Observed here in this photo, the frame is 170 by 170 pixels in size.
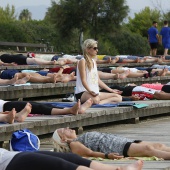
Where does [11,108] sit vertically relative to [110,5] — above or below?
below

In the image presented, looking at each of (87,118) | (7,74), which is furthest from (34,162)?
(7,74)

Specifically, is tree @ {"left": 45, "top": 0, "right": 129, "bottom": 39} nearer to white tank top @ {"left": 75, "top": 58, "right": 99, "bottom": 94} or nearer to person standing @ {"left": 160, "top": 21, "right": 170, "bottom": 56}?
person standing @ {"left": 160, "top": 21, "right": 170, "bottom": 56}

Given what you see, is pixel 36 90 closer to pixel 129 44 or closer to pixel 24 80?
pixel 24 80

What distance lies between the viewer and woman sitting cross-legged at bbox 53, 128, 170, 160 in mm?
9245

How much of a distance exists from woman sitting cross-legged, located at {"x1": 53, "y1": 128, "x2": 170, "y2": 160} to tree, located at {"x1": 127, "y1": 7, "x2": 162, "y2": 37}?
58.1m

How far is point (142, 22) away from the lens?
71500mm

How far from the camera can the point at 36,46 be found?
34.4 meters

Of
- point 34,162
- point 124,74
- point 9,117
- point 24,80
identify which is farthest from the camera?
point 124,74

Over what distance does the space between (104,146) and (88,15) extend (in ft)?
131

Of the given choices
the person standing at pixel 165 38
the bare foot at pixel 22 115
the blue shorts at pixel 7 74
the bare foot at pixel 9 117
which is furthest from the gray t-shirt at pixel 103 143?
the person standing at pixel 165 38

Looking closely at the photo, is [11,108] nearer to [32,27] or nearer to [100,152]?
[100,152]

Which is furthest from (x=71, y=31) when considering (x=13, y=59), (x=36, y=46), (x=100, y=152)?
(x=100, y=152)

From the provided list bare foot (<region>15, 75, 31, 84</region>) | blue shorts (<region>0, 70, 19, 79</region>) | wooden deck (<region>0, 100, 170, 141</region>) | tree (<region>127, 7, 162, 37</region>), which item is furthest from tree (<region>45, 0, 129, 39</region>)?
wooden deck (<region>0, 100, 170, 141</region>)

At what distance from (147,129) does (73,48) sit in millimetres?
34534
